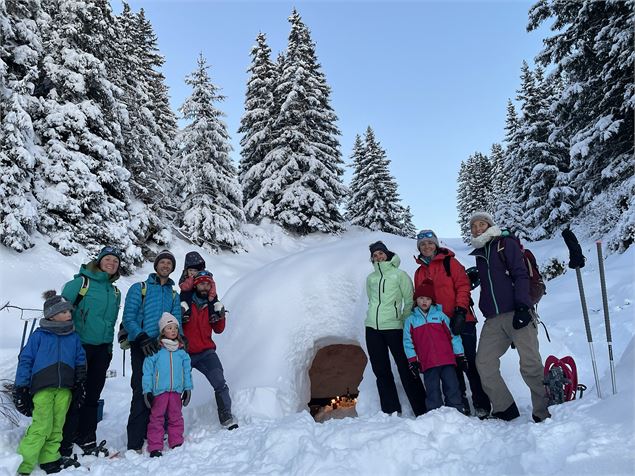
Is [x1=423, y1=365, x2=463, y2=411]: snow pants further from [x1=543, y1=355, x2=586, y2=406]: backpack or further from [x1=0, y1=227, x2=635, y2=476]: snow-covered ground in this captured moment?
[x1=543, y1=355, x2=586, y2=406]: backpack

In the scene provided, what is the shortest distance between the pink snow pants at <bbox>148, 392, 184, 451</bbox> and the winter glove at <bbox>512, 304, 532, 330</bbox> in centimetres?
342

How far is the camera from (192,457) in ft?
12.7

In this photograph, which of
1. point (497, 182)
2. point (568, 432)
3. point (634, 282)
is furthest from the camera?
point (497, 182)

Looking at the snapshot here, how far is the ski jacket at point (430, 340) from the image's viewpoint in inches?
170

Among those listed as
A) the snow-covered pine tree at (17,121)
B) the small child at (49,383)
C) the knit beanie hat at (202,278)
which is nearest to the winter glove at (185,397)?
the small child at (49,383)

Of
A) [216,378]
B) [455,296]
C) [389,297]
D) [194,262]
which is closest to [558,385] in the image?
[455,296]

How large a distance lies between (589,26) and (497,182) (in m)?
25.3

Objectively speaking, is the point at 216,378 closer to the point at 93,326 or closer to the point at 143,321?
the point at 143,321

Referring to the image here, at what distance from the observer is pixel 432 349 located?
4.31 m

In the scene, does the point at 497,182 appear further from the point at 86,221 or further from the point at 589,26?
the point at 86,221

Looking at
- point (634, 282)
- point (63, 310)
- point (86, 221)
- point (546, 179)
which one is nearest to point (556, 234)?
point (546, 179)

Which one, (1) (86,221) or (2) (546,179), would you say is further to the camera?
(2) (546,179)

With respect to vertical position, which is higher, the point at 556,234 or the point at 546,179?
the point at 546,179

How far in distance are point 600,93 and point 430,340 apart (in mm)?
11516
